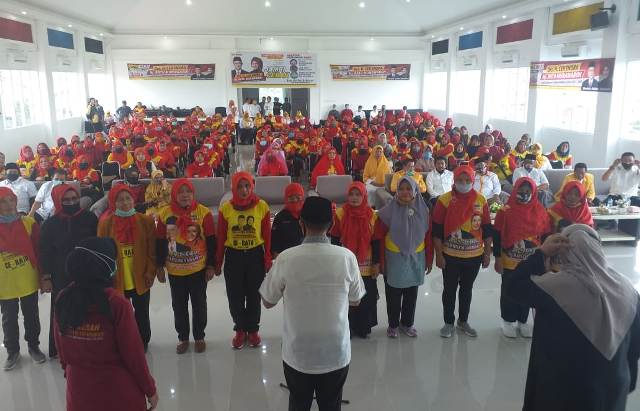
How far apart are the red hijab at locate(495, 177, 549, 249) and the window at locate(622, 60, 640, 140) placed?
6.68 m

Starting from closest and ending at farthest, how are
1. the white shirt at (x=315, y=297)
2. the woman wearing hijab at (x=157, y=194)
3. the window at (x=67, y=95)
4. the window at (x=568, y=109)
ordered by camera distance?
the white shirt at (x=315, y=297)
the woman wearing hijab at (x=157, y=194)
the window at (x=568, y=109)
the window at (x=67, y=95)

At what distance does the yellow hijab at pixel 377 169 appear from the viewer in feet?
25.5

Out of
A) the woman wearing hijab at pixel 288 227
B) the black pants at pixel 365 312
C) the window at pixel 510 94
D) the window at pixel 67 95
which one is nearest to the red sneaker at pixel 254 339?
the woman wearing hijab at pixel 288 227

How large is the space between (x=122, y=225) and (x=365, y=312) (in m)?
1.93

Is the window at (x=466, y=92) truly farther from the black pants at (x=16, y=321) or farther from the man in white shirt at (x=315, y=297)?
the man in white shirt at (x=315, y=297)

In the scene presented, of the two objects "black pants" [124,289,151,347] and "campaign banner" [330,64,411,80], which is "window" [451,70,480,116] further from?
"black pants" [124,289,151,347]

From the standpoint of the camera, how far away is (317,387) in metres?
2.23

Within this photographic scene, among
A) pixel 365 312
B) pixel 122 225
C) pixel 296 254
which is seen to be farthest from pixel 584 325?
pixel 122 225

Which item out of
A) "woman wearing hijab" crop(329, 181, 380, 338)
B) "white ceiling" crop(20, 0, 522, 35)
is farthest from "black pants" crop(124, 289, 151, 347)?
"white ceiling" crop(20, 0, 522, 35)

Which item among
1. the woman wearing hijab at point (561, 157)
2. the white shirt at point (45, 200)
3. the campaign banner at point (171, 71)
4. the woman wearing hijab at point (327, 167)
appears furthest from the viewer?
the campaign banner at point (171, 71)

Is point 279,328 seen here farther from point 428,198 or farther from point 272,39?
point 272,39

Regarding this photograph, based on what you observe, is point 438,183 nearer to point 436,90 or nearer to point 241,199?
point 241,199

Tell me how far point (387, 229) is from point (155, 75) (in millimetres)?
18185

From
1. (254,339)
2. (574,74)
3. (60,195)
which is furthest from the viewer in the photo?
(574,74)
